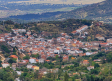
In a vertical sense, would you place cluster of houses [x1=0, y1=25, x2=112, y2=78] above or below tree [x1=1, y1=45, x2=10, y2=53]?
below

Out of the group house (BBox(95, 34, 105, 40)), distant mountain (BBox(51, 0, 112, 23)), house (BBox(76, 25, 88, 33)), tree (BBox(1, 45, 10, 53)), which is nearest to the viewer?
tree (BBox(1, 45, 10, 53))

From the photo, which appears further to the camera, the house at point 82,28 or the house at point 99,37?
the house at point 82,28

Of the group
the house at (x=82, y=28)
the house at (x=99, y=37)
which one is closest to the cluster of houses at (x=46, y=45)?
the house at (x=99, y=37)

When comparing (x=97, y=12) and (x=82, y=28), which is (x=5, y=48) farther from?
(x=97, y=12)

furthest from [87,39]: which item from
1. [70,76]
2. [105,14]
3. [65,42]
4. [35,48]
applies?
[105,14]

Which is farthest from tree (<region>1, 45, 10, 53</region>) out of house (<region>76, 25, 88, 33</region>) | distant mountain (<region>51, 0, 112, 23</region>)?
distant mountain (<region>51, 0, 112, 23</region>)

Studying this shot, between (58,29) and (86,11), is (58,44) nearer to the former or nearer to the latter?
(58,29)

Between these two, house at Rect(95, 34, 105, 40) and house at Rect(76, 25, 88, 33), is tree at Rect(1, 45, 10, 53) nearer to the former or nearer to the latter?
house at Rect(95, 34, 105, 40)

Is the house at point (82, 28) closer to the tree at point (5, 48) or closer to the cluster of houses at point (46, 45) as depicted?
the cluster of houses at point (46, 45)
